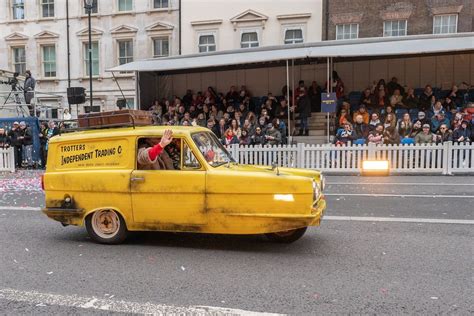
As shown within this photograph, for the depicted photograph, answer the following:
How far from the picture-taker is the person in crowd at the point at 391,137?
14.4m

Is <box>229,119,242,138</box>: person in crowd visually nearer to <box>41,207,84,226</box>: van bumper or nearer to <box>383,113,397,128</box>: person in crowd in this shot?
<box>383,113,397,128</box>: person in crowd

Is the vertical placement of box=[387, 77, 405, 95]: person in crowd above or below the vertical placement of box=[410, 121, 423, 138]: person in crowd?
above

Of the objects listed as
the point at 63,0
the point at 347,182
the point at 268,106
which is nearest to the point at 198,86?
the point at 268,106

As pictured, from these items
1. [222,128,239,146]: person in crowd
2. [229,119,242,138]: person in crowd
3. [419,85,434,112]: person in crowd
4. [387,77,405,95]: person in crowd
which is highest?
[387,77,405,95]: person in crowd

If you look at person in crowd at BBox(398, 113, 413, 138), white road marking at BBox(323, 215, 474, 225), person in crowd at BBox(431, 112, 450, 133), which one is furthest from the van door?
person in crowd at BBox(431, 112, 450, 133)

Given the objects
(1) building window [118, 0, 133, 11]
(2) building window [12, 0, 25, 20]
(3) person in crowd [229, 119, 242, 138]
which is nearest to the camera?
(3) person in crowd [229, 119, 242, 138]

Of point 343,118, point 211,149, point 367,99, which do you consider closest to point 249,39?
point 367,99

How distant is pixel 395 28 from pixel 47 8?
21501 mm

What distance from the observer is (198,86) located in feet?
69.6

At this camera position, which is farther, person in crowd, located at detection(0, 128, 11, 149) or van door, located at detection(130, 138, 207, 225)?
person in crowd, located at detection(0, 128, 11, 149)

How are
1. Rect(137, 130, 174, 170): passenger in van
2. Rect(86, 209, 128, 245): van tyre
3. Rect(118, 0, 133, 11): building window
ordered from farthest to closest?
Rect(118, 0, 133, 11): building window → Rect(86, 209, 128, 245): van tyre → Rect(137, 130, 174, 170): passenger in van

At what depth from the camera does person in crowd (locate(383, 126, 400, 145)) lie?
14.4m

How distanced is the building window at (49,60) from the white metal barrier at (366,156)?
19.5 meters

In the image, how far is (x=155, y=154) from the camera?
5547 mm
